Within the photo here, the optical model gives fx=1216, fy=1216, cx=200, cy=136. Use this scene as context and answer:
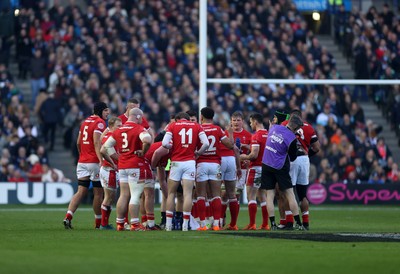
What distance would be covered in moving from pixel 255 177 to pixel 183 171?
6.00ft

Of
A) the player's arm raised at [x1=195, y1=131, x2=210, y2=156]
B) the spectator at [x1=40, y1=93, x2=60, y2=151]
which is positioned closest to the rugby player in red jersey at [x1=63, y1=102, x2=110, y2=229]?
the player's arm raised at [x1=195, y1=131, x2=210, y2=156]

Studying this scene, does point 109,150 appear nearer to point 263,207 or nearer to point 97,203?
point 97,203

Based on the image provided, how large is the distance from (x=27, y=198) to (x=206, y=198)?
1244 centimetres

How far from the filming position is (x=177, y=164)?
20344mm

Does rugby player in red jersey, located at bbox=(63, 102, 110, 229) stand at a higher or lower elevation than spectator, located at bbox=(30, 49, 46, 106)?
lower

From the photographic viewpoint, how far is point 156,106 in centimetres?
3678

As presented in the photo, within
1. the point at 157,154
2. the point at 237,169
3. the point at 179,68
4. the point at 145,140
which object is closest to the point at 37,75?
the point at 179,68

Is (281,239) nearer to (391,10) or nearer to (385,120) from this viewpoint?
(385,120)

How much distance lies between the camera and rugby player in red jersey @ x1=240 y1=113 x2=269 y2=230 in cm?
2131

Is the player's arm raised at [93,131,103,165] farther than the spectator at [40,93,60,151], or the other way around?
the spectator at [40,93,60,151]

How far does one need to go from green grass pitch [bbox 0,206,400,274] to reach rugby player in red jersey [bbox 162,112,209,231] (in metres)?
0.78

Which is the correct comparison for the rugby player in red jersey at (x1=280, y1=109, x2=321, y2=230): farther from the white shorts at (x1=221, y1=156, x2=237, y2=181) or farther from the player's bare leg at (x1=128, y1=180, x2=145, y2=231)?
the player's bare leg at (x1=128, y1=180, x2=145, y2=231)

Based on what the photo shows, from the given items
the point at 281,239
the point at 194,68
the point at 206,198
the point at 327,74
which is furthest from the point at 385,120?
the point at 281,239

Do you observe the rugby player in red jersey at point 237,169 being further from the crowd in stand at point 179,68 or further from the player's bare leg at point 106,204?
the crowd in stand at point 179,68
